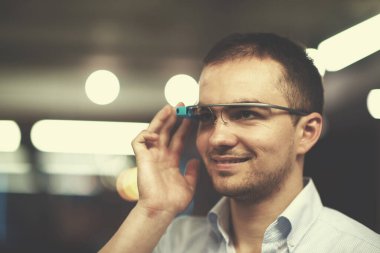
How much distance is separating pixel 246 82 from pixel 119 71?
168 cm

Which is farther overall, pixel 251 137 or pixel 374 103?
pixel 374 103

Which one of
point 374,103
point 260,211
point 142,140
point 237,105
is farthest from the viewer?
point 374,103

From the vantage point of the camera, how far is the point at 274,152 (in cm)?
146

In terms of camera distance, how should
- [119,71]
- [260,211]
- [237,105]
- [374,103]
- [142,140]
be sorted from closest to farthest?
[237,105] < [260,211] < [142,140] < [374,103] < [119,71]

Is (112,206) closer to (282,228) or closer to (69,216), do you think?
(69,216)

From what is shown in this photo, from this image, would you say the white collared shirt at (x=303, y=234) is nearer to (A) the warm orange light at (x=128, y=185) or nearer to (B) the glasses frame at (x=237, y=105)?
(B) the glasses frame at (x=237, y=105)

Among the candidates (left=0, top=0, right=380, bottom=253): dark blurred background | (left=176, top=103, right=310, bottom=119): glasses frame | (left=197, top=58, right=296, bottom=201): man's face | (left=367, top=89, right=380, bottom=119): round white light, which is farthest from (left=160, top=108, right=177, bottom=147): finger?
(left=367, top=89, right=380, bottom=119): round white light

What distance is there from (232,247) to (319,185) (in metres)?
0.93

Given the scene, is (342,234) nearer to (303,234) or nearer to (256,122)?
(303,234)

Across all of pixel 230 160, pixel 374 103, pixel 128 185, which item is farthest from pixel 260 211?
pixel 374 103

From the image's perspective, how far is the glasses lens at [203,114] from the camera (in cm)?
153

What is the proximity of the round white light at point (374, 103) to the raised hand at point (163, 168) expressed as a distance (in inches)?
49.9

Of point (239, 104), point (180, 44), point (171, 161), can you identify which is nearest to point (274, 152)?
point (239, 104)

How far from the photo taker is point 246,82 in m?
1.45
